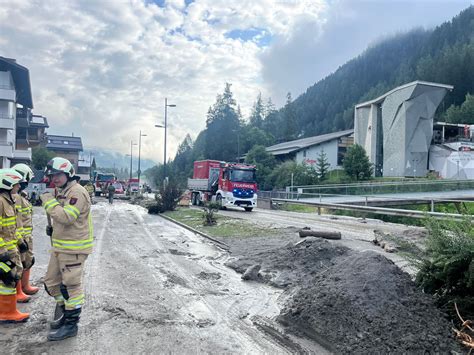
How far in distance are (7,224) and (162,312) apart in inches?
92.5

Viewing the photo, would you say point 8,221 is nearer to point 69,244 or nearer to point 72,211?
point 69,244

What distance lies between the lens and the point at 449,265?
15.9ft

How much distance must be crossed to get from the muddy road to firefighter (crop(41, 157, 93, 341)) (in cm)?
25

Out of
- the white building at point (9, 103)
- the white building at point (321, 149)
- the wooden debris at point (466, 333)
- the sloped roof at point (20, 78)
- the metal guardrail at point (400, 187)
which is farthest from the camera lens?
the white building at point (321, 149)

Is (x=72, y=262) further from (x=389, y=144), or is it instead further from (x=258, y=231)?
(x=389, y=144)

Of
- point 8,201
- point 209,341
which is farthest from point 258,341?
point 8,201

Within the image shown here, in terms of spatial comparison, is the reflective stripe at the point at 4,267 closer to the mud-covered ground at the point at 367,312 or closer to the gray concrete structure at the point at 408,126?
the mud-covered ground at the point at 367,312

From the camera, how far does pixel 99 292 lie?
6.67 meters

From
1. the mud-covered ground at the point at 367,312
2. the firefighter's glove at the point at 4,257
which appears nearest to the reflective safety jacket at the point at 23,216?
the firefighter's glove at the point at 4,257

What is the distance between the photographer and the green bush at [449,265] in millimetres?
4668

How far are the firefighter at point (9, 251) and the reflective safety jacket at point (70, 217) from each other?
75cm

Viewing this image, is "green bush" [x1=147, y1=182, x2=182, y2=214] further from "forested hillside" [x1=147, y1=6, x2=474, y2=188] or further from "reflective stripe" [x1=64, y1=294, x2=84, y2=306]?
"reflective stripe" [x1=64, y1=294, x2=84, y2=306]

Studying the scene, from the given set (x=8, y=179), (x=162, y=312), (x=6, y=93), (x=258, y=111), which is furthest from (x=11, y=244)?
(x=258, y=111)

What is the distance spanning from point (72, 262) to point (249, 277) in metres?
3.98
